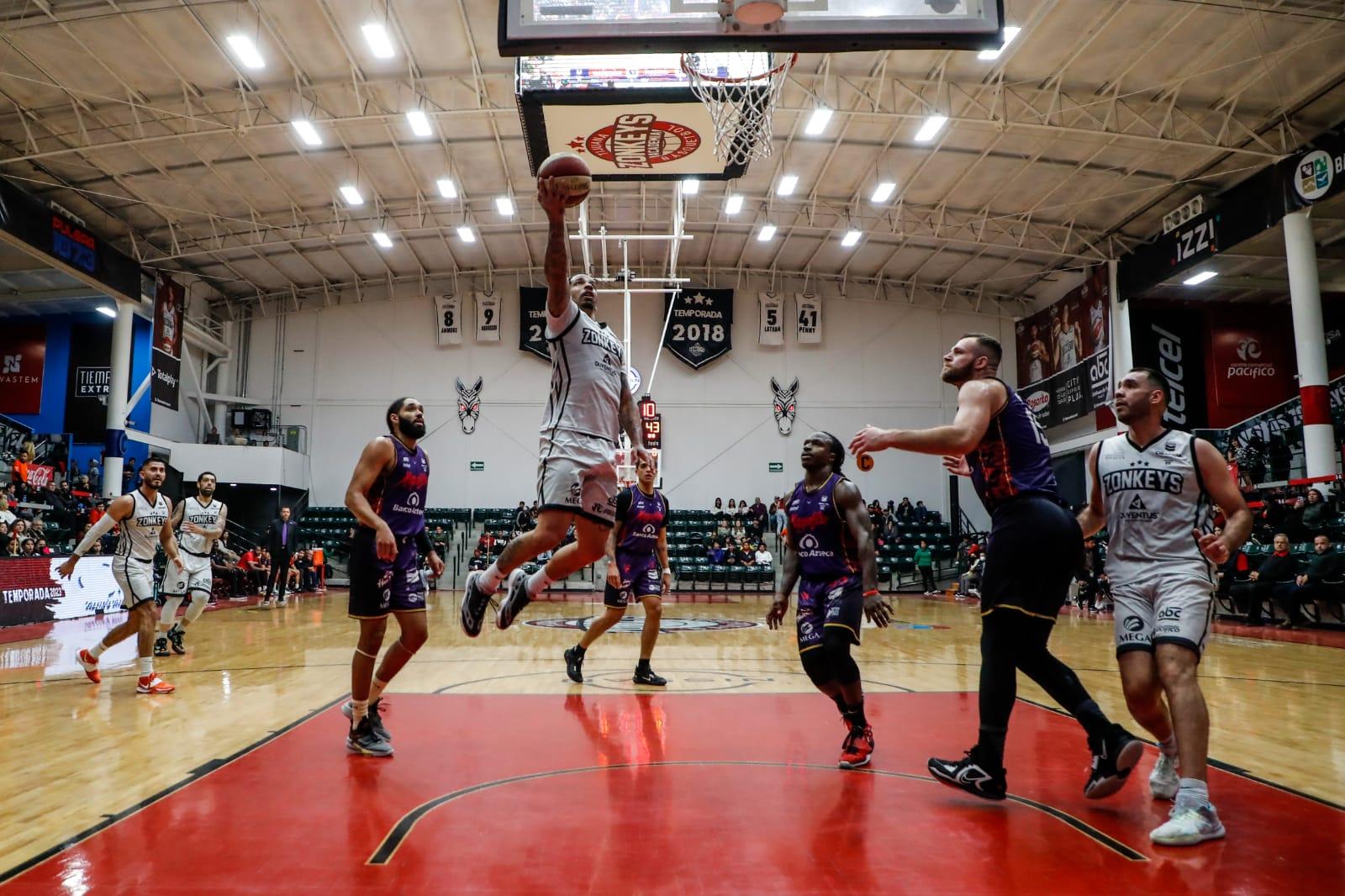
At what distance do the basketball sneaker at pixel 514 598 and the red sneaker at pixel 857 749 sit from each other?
5.88 feet

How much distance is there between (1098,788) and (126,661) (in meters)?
8.93

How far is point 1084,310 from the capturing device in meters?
23.5

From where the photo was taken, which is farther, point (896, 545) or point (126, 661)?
point (896, 545)

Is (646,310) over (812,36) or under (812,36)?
over

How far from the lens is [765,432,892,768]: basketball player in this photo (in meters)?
4.59

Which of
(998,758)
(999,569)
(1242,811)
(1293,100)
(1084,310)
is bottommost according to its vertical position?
(1242,811)

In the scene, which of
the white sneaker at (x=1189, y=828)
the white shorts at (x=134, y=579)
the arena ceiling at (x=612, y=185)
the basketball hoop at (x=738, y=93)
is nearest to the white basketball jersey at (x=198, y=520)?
the white shorts at (x=134, y=579)

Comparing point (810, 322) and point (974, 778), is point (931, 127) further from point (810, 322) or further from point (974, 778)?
point (974, 778)

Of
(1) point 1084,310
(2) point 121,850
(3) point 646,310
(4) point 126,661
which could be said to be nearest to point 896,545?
(1) point 1084,310

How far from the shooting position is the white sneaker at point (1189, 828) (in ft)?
10.4

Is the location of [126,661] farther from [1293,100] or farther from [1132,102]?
[1293,100]

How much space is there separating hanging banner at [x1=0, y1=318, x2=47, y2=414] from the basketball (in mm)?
26364

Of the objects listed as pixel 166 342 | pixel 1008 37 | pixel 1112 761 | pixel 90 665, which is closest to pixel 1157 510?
pixel 1112 761

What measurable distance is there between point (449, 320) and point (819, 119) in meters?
15.2
